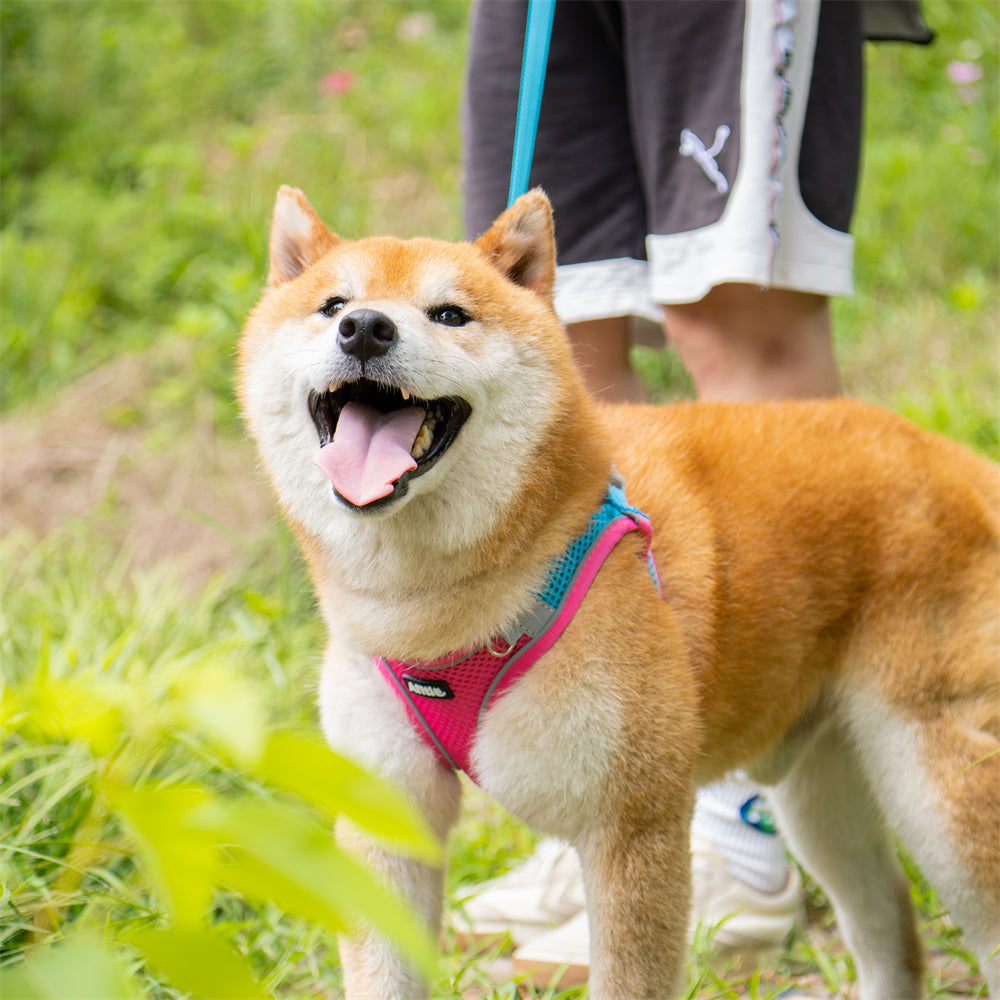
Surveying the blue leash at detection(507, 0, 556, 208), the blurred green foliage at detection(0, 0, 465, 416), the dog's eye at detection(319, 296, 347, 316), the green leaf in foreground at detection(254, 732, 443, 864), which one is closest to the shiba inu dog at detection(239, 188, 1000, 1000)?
the dog's eye at detection(319, 296, 347, 316)

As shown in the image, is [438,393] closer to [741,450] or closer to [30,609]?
[741,450]

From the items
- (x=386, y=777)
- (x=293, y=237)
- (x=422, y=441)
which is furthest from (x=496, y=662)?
(x=293, y=237)

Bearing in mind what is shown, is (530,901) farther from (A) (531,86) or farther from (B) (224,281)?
(B) (224,281)

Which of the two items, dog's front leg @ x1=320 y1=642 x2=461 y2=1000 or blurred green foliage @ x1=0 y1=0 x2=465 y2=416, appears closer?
dog's front leg @ x1=320 y1=642 x2=461 y2=1000

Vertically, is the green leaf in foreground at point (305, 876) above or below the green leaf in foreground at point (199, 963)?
above

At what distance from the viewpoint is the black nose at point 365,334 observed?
1756mm

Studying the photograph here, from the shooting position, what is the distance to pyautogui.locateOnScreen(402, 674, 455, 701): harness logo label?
188 centimetres

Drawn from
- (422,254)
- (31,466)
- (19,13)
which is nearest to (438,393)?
(422,254)

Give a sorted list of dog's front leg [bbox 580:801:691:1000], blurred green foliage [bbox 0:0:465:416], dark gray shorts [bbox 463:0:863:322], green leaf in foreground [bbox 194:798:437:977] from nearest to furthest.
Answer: green leaf in foreground [bbox 194:798:437:977]
dog's front leg [bbox 580:801:691:1000]
dark gray shorts [bbox 463:0:863:322]
blurred green foliage [bbox 0:0:465:416]

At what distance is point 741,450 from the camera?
2.21m

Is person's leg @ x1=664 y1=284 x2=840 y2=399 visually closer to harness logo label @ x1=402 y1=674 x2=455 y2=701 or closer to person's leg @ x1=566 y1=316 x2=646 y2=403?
person's leg @ x1=566 y1=316 x2=646 y2=403

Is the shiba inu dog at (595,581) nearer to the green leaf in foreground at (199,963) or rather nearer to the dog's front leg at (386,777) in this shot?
the dog's front leg at (386,777)

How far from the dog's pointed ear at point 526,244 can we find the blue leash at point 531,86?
0.13 m

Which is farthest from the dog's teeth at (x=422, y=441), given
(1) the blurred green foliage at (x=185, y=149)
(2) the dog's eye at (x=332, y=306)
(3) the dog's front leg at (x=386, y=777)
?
(1) the blurred green foliage at (x=185, y=149)
